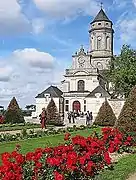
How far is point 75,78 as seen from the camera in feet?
210

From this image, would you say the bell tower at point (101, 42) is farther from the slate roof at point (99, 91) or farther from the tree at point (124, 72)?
the tree at point (124, 72)

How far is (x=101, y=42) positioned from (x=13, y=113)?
3071cm

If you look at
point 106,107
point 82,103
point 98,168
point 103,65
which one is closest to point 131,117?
point 98,168

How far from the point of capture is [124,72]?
49.3m

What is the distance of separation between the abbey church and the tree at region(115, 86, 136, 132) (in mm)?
39292

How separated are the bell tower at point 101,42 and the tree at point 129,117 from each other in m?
50.2

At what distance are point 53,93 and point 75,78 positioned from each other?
15.6 feet

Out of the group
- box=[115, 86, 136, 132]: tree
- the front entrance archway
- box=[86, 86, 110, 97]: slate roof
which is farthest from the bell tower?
box=[115, 86, 136, 132]: tree

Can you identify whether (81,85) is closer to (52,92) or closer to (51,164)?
(52,92)

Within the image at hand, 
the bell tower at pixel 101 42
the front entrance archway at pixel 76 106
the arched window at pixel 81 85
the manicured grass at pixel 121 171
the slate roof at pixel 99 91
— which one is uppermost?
the bell tower at pixel 101 42

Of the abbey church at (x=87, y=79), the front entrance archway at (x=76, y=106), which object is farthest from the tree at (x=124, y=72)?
the front entrance archway at (x=76, y=106)

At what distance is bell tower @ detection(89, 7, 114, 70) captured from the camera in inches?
2665

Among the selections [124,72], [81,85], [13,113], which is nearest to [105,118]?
[13,113]

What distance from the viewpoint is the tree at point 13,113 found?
140 ft
